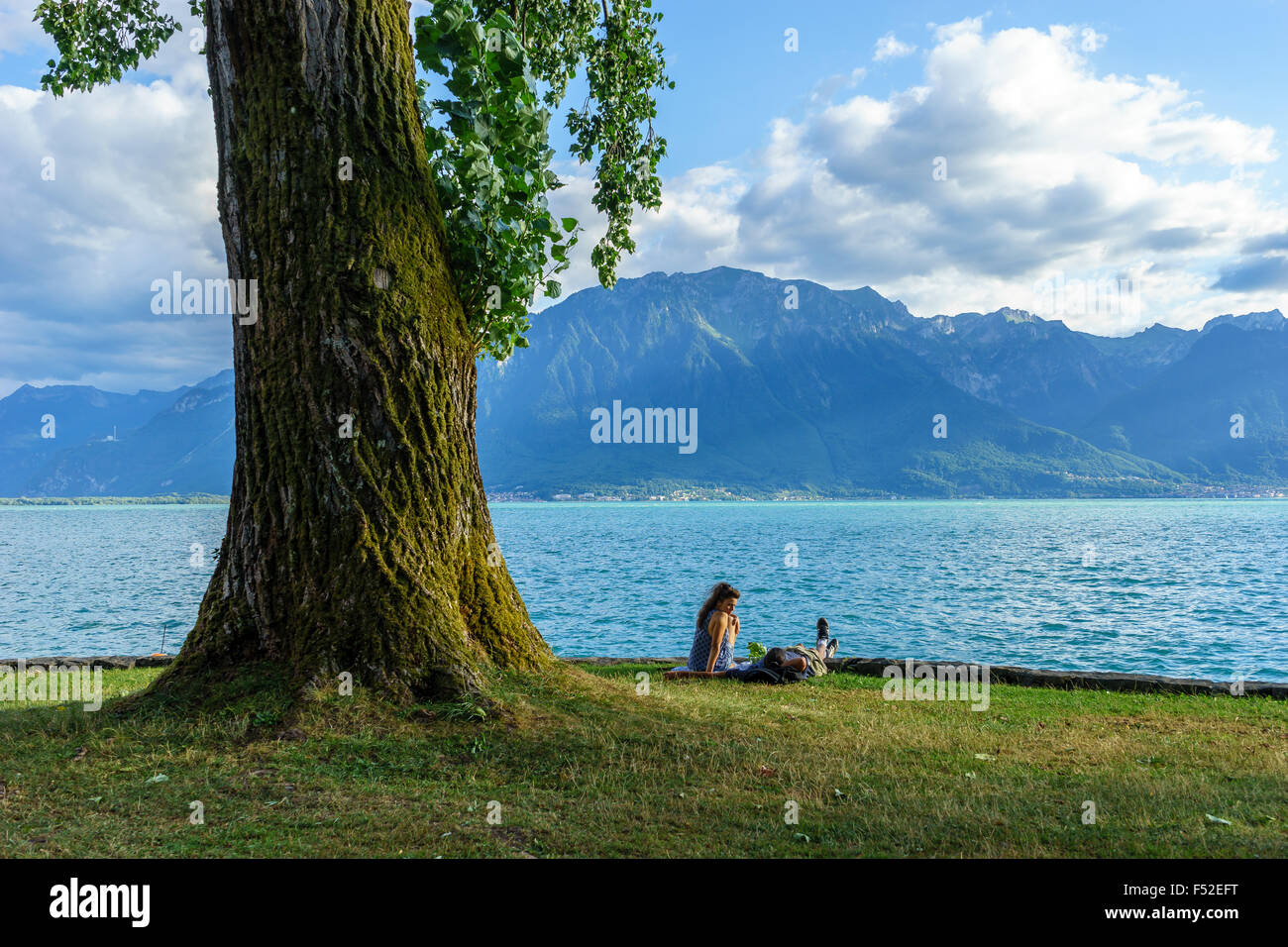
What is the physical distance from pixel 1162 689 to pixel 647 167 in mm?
10598

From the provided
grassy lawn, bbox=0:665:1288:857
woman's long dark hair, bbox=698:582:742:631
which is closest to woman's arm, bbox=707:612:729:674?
woman's long dark hair, bbox=698:582:742:631

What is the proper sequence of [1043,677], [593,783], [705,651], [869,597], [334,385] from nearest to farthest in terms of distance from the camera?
[593,783]
[334,385]
[705,651]
[1043,677]
[869,597]

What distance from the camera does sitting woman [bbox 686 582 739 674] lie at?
12.2 m

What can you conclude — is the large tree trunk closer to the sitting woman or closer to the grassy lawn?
the grassy lawn

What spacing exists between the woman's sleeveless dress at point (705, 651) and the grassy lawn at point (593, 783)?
14.3 ft

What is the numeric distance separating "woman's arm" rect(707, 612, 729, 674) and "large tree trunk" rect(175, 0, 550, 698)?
5247 mm

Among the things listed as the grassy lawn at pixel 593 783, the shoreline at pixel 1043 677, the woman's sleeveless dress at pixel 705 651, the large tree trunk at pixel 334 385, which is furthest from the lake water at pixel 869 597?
the woman's sleeveless dress at pixel 705 651

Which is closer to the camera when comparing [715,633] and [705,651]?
[715,633]

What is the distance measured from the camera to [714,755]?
20.5 feet

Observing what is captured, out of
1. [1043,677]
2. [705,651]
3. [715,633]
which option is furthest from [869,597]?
[715,633]

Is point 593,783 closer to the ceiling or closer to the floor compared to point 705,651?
closer to the ceiling

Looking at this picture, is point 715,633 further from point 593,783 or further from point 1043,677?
point 593,783

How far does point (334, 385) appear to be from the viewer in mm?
6820

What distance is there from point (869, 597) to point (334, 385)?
35684mm
